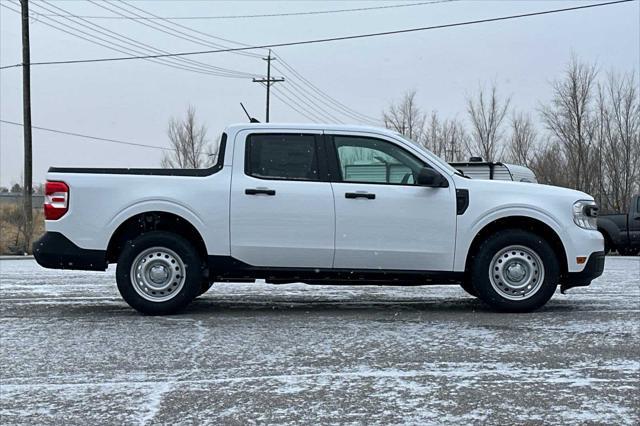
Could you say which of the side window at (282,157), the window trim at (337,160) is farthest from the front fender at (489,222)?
the side window at (282,157)

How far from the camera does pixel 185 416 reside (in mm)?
3514

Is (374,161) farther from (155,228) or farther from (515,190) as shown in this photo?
(155,228)

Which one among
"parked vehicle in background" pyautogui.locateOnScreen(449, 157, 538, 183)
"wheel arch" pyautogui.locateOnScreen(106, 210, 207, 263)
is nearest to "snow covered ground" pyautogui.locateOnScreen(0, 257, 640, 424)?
"wheel arch" pyautogui.locateOnScreen(106, 210, 207, 263)

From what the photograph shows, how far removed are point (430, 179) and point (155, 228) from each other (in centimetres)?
266

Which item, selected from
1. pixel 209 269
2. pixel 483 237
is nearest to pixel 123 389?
pixel 209 269

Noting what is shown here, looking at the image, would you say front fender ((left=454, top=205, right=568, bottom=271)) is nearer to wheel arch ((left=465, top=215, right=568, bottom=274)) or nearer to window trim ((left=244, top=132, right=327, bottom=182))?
wheel arch ((left=465, top=215, right=568, bottom=274))

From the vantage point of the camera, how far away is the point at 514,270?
620 centimetres

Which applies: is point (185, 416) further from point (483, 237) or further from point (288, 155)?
point (483, 237)

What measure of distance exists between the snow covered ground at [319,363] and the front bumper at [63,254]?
54cm

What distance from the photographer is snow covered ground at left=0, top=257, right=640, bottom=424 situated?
11.8ft

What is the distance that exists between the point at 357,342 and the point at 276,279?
4.69ft

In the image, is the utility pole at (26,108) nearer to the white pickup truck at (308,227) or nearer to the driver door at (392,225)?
the white pickup truck at (308,227)

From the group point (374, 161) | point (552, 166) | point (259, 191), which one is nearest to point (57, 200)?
point (259, 191)

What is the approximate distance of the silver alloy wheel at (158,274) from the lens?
604cm
